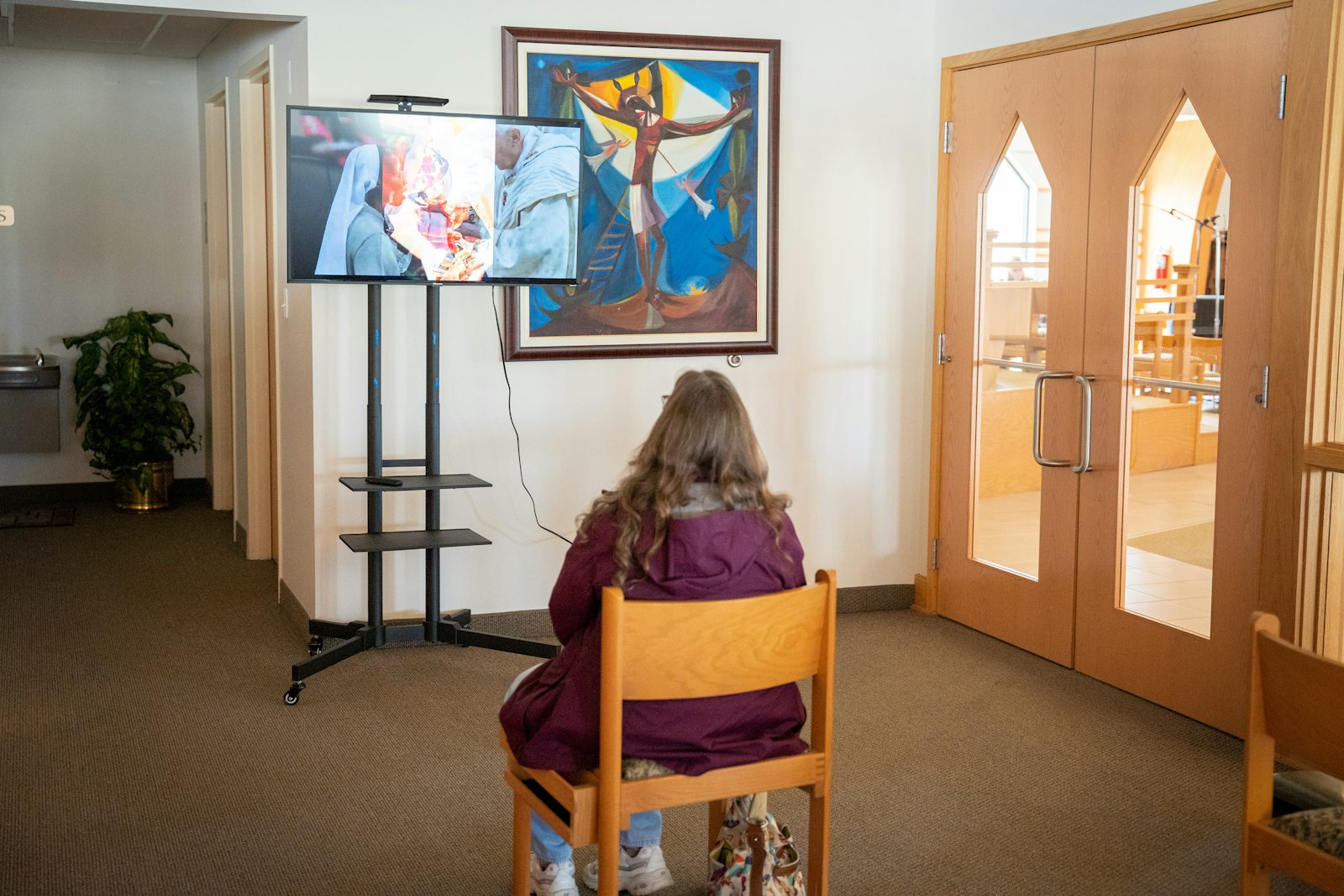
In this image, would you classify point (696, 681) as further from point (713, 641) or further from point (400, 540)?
point (400, 540)

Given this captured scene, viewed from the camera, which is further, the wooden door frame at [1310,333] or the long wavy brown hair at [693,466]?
the wooden door frame at [1310,333]

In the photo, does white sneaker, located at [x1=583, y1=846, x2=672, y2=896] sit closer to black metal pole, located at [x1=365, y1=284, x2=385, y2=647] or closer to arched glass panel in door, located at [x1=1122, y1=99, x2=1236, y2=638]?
black metal pole, located at [x1=365, y1=284, x2=385, y2=647]

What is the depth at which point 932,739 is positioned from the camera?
3.75 meters

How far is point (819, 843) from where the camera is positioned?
2432 mm

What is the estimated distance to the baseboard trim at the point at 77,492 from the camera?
7.30 meters

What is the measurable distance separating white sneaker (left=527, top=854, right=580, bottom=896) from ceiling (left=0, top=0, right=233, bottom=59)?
170 inches

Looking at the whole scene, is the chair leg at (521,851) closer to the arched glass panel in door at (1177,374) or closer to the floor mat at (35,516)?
the arched glass panel in door at (1177,374)

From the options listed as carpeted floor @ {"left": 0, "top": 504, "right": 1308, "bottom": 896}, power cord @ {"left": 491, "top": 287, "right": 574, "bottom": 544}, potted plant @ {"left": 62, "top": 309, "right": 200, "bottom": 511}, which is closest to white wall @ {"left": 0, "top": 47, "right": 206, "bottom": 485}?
potted plant @ {"left": 62, "top": 309, "right": 200, "bottom": 511}

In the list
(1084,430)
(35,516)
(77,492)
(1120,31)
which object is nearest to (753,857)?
(1084,430)

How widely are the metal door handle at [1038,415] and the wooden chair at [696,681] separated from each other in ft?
7.21

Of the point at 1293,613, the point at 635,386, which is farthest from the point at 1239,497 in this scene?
the point at 635,386

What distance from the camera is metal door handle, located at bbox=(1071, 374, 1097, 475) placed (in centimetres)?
420

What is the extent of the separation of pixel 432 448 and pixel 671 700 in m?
2.15

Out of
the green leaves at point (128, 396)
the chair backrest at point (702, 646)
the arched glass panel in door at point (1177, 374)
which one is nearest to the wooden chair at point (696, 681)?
the chair backrest at point (702, 646)
